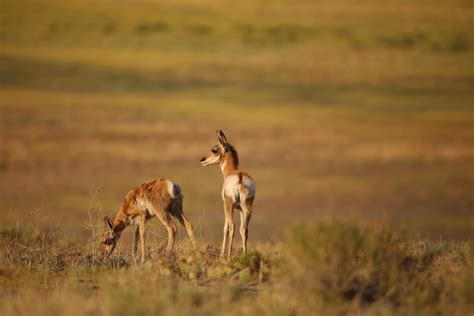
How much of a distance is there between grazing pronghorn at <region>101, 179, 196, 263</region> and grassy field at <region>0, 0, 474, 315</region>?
38cm

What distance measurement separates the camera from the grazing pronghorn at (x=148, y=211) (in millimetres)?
13805

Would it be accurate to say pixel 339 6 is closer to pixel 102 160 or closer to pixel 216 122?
pixel 216 122

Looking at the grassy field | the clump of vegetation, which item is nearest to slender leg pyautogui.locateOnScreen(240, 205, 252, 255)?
the grassy field

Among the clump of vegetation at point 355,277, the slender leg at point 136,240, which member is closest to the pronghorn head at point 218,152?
the slender leg at point 136,240

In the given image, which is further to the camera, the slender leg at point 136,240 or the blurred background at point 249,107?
the blurred background at point 249,107

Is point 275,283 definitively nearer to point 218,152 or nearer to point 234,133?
point 218,152

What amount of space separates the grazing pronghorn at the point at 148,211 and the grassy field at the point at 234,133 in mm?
385

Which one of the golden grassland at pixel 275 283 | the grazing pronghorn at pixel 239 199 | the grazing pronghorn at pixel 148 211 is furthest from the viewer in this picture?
the grazing pronghorn at pixel 148 211

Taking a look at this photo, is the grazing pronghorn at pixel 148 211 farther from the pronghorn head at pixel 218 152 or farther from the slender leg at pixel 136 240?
the pronghorn head at pixel 218 152

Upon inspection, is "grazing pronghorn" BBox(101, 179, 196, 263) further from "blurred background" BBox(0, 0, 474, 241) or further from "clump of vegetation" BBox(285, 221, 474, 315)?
"clump of vegetation" BBox(285, 221, 474, 315)

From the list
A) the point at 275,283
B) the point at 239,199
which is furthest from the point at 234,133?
the point at 275,283

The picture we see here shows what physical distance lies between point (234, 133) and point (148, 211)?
32452 millimetres

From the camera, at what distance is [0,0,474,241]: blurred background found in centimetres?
3453

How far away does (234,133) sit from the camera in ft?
152
